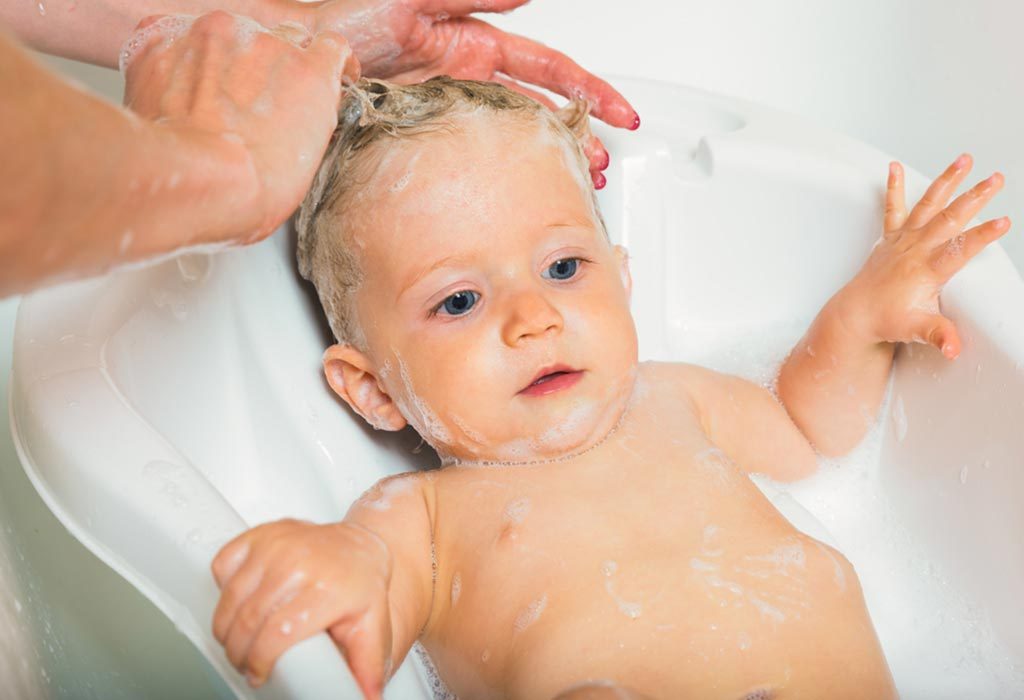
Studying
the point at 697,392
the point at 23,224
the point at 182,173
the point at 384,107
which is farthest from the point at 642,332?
the point at 23,224

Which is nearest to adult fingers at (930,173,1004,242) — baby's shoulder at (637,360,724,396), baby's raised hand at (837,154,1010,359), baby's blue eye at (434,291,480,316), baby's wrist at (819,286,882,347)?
baby's raised hand at (837,154,1010,359)

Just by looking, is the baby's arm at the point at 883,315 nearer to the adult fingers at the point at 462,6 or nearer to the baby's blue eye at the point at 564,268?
the baby's blue eye at the point at 564,268

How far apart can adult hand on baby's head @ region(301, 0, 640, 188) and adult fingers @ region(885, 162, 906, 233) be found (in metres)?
0.33

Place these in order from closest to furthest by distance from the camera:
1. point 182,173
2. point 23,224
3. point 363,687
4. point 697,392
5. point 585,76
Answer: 1. point 23,224
2. point 182,173
3. point 363,687
4. point 697,392
5. point 585,76

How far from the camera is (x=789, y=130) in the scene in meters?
1.46

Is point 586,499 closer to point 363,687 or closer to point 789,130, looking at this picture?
point 363,687

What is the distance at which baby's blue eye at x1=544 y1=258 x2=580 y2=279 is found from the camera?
42.4 inches

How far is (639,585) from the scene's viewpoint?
101 centimetres

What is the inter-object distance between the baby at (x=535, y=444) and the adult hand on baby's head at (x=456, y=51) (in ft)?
0.55

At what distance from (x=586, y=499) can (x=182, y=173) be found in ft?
1.82

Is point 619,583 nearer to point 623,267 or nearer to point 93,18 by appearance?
point 623,267

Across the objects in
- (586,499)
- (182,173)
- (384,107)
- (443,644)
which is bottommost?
(443,644)

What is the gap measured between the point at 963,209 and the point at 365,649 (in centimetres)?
78

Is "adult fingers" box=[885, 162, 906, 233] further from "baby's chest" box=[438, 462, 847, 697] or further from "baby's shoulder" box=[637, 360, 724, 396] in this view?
"baby's chest" box=[438, 462, 847, 697]
